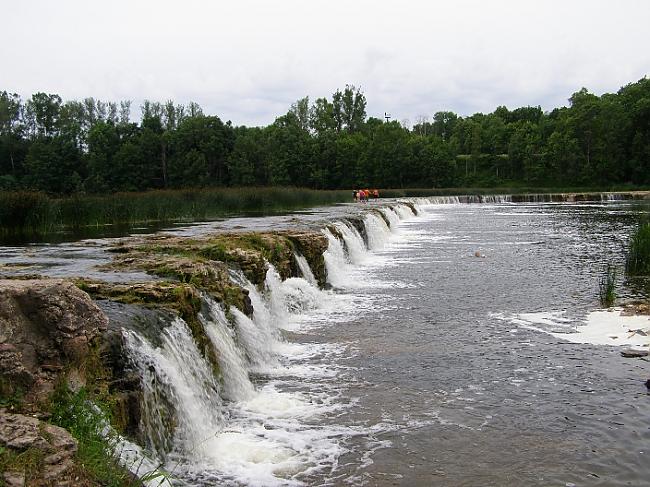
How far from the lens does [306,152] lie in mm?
98875

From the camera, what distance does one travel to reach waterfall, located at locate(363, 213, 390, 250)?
25.9m

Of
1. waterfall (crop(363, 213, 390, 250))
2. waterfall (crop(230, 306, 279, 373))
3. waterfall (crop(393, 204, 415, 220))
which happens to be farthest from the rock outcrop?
waterfall (crop(393, 204, 415, 220))

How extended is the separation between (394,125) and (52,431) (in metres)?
112

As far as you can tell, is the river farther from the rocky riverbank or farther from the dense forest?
the dense forest

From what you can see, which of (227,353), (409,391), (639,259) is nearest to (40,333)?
(227,353)

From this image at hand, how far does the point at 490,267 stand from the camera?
18844mm

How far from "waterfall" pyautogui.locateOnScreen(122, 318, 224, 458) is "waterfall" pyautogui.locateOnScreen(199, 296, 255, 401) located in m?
0.55

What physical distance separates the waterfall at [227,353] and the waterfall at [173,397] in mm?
551

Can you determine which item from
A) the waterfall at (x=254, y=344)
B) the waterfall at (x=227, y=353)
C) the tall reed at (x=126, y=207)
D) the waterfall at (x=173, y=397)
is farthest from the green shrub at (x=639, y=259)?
the tall reed at (x=126, y=207)

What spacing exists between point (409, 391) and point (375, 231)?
1931 cm

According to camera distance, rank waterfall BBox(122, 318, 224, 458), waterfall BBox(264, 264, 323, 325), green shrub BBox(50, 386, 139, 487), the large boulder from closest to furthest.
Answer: green shrub BBox(50, 386, 139, 487), the large boulder, waterfall BBox(122, 318, 224, 458), waterfall BBox(264, 264, 323, 325)

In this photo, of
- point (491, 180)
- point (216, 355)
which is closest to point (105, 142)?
point (491, 180)

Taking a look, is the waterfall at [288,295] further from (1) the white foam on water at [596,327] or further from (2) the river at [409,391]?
(1) the white foam on water at [596,327]

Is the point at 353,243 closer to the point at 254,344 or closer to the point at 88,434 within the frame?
the point at 254,344
